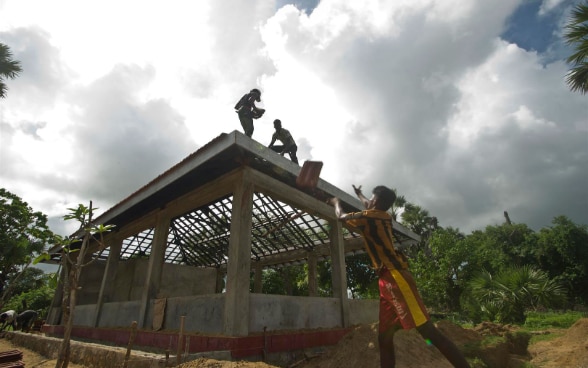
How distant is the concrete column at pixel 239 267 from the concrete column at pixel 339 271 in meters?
3.62

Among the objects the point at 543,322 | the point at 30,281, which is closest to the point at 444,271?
the point at 543,322

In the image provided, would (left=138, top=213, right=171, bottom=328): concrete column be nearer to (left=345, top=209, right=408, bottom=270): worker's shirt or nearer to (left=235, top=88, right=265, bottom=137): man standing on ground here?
(left=235, top=88, right=265, bottom=137): man standing on ground

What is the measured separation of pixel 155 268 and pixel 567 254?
1224 inches

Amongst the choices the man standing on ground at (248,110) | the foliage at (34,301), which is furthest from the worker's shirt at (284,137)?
the foliage at (34,301)

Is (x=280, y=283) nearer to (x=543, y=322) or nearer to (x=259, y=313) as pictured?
(x=543, y=322)

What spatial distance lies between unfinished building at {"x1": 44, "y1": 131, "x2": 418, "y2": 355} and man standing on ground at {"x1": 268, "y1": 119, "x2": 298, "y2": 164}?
1.16 m

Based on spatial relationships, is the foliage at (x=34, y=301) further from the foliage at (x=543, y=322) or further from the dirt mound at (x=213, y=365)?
the foliage at (x=543, y=322)

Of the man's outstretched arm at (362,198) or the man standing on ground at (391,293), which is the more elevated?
the man's outstretched arm at (362,198)

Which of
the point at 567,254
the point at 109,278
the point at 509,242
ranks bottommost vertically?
the point at 109,278

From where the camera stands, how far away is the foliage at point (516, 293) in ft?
36.1

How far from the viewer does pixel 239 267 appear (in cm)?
580

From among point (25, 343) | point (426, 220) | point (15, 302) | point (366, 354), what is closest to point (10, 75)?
point (25, 343)

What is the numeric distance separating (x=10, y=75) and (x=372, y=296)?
75.7ft

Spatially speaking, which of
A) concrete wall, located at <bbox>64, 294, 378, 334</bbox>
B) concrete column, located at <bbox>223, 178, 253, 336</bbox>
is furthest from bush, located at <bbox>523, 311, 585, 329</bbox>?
concrete column, located at <bbox>223, 178, 253, 336</bbox>
